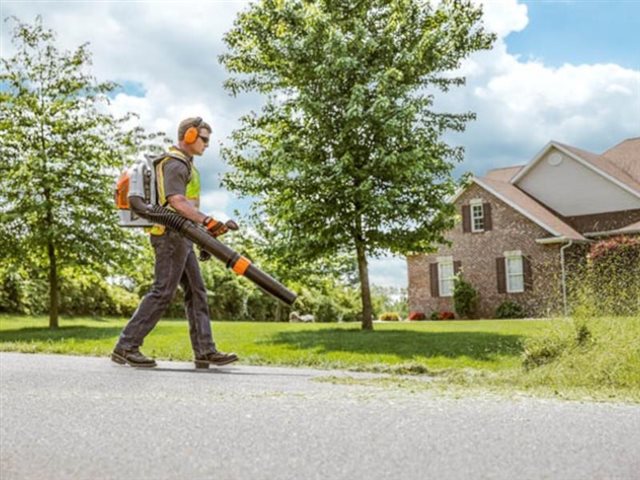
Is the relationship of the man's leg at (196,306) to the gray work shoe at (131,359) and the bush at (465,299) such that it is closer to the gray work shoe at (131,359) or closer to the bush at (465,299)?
the gray work shoe at (131,359)

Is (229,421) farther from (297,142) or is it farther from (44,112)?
(44,112)

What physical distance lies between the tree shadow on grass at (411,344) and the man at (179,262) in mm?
4330

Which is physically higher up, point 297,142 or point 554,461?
point 297,142

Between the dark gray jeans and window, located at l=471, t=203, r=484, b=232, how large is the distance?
2565 cm

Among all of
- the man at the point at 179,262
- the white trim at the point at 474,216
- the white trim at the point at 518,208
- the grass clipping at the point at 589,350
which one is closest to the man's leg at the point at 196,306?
the man at the point at 179,262

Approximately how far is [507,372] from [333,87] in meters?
9.83

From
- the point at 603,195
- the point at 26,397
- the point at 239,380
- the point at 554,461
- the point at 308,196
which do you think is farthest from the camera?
the point at 603,195

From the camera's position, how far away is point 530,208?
30.6 metres

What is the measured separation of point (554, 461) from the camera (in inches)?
125

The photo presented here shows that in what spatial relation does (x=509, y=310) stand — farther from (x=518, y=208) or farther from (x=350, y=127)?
(x=350, y=127)

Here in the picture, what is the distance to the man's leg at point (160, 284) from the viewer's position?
251 inches

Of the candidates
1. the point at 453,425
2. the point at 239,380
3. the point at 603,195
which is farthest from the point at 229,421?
the point at 603,195

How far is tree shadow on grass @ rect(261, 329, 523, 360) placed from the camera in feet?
36.3

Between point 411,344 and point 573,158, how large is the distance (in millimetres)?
21429
